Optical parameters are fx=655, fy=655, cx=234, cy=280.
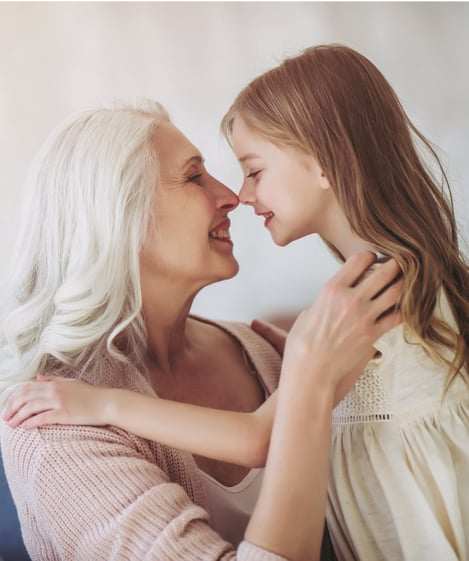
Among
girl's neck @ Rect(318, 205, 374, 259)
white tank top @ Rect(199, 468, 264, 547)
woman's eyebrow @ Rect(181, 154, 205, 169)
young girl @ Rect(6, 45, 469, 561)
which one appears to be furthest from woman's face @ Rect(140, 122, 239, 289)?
white tank top @ Rect(199, 468, 264, 547)

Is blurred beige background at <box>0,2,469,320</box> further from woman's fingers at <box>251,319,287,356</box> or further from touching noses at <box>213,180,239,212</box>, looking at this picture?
touching noses at <box>213,180,239,212</box>

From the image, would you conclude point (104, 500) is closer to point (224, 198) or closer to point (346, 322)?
point (346, 322)

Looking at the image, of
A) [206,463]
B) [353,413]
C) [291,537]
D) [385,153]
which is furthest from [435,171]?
[291,537]

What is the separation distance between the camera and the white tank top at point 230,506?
145 centimetres

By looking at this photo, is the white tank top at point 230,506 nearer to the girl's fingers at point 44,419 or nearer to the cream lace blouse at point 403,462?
the cream lace blouse at point 403,462

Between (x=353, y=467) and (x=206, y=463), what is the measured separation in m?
0.36

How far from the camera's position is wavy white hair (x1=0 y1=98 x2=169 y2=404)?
4.46ft

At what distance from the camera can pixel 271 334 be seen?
182 centimetres

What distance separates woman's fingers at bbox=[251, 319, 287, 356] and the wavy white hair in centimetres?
47

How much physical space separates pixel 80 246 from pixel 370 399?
670 mm

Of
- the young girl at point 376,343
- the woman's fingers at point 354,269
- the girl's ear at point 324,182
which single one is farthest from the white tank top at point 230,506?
the girl's ear at point 324,182

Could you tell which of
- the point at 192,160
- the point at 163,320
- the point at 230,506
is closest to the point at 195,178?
the point at 192,160

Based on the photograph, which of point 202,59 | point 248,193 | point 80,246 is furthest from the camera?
point 202,59

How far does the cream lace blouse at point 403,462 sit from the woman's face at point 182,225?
1.42 feet
